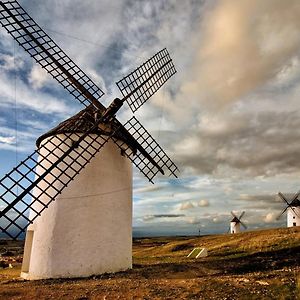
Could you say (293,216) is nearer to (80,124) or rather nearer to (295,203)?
(295,203)

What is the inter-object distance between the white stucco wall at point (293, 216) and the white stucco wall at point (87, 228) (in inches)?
1758

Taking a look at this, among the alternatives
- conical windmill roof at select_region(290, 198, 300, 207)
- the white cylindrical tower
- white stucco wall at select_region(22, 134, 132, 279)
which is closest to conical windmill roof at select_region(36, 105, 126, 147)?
the white cylindrical tower

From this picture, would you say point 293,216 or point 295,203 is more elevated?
point 295,203

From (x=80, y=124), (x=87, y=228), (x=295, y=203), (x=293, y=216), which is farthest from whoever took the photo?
(x=295, y=203)

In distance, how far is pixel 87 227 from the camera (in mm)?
15453

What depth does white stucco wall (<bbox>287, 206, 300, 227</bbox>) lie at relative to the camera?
2140 inches

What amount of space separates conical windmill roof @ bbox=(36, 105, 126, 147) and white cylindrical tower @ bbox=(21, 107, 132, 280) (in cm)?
45

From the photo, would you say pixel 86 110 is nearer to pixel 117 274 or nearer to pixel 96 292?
pixel 117 274

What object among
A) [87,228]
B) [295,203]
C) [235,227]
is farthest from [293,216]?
[87,228]

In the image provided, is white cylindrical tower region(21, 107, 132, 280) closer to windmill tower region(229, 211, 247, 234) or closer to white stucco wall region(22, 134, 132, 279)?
white stucco wall region(22, 134, 132, 279)

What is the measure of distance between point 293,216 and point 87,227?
47.5m

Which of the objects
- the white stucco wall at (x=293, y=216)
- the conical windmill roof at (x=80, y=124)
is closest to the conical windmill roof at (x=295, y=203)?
the white stucco wall at (x=293, y=216)

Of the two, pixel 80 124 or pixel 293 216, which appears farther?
pixel 293 216

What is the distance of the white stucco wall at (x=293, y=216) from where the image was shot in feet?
178
